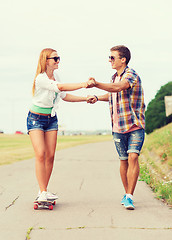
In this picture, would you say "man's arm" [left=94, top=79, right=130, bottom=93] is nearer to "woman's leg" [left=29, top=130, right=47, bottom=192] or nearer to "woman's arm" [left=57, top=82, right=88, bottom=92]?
"woman's arm" [left=57, top=82, right=88, bottom=92]

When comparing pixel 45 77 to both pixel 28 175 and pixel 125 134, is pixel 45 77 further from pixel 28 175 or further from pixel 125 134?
pixel 28 175

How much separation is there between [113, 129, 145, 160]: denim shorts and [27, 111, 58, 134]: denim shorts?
96 centimetres

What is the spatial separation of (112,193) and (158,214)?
186cm

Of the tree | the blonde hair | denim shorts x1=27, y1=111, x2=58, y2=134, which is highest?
the blonde hair

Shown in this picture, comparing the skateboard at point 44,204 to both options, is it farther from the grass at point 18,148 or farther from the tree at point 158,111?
the tree at point 158,111

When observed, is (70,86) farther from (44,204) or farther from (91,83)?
(44,204)

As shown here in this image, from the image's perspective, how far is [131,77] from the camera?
210 inches

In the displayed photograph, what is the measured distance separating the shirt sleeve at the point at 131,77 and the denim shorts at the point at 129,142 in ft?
2.32

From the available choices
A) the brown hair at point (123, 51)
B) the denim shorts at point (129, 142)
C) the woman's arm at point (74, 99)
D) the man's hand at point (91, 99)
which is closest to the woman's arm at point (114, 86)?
the brown hair at point (123, 51)

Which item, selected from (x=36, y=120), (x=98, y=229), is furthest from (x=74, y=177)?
(x=98, y=229)

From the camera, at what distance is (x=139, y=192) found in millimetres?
6945

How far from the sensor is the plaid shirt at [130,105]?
5.42 meters

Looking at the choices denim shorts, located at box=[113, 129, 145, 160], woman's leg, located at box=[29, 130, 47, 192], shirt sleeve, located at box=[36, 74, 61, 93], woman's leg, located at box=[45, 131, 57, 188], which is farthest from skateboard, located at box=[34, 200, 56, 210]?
shirt sleeve, located at box=[36, 74, 61, 93]

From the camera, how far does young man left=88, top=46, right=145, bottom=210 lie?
5.42 metres
